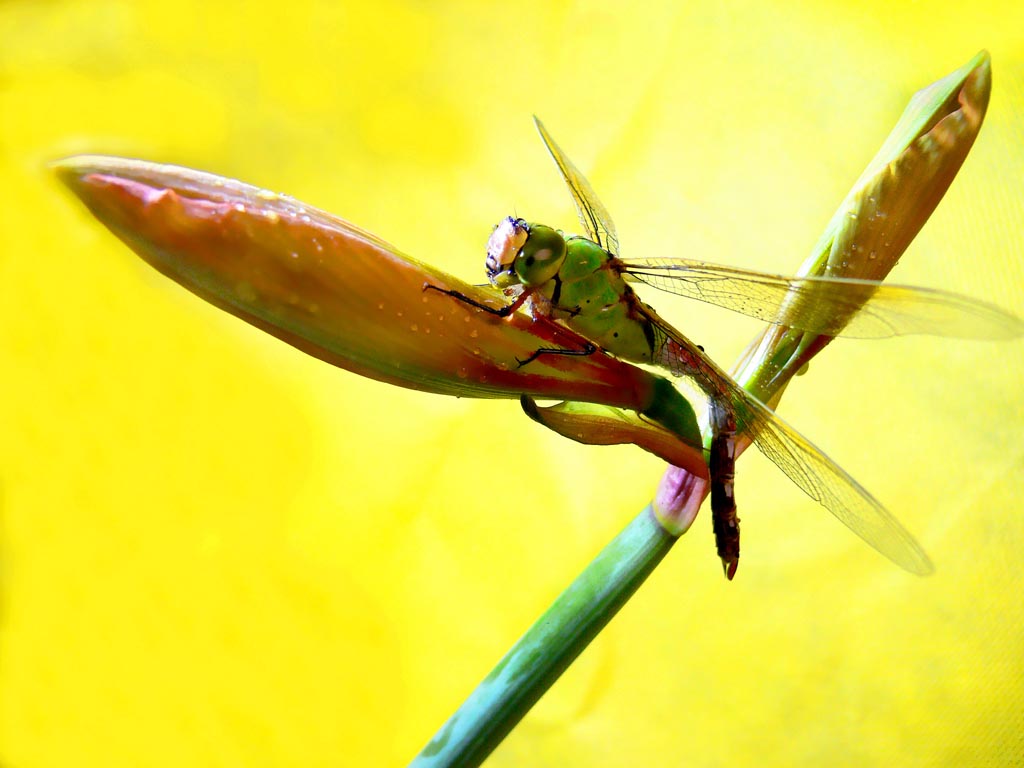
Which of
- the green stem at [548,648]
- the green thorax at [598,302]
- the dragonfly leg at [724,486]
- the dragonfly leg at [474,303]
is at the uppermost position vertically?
the green thorax at [598,302]

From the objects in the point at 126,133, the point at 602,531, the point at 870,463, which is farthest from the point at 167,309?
the point at 870,463

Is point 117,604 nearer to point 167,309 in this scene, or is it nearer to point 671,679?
point 167,309

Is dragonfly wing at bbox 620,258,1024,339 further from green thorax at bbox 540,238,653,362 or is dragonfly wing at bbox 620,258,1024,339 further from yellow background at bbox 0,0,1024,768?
yellow background at bbox 0,0,1024,768

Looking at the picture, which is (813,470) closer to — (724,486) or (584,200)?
(724,486)

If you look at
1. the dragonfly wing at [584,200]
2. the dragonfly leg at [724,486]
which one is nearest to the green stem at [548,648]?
the dragonfly leg at [724,486]

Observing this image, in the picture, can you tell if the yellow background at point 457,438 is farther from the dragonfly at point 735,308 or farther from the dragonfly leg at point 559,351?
the dragonfly leg at point 559,351

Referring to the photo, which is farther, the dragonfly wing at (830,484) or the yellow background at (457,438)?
the yellow background at (457,438)

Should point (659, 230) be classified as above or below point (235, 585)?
above
